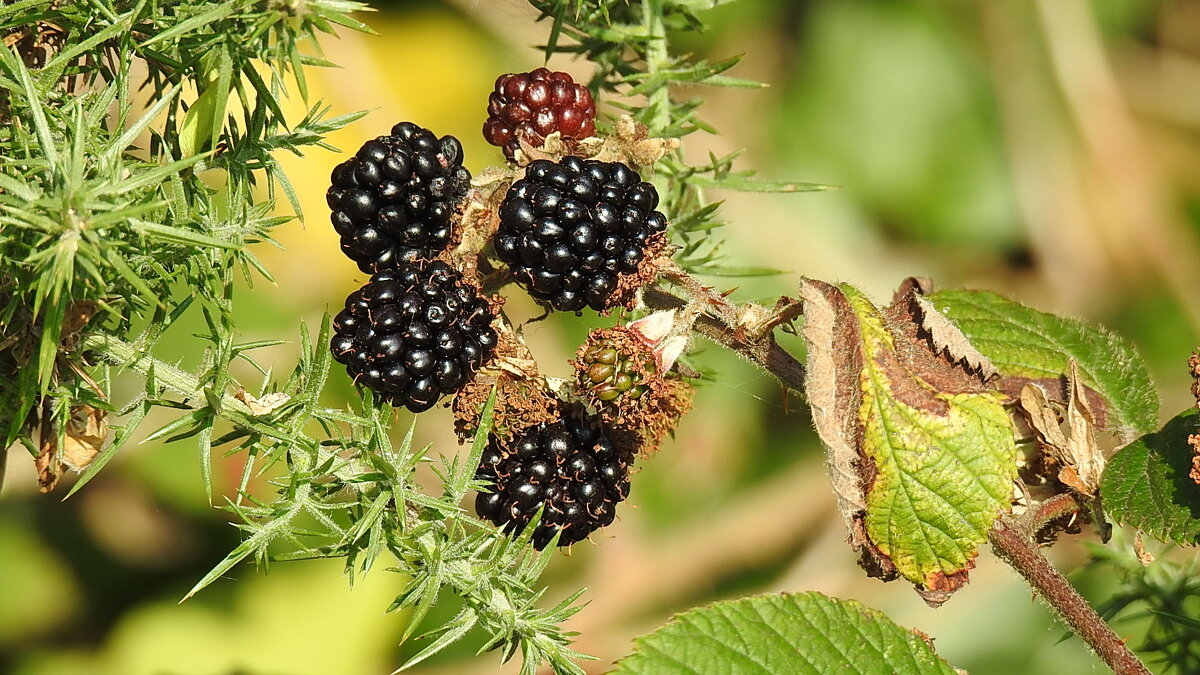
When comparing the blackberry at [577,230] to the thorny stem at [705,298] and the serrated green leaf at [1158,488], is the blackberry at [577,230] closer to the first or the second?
the thorny stem at [705,298]

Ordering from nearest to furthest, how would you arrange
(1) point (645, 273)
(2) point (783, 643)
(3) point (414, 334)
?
(3) point (414, 334) < (1) point (645, 273) < (2) point (783, 643)

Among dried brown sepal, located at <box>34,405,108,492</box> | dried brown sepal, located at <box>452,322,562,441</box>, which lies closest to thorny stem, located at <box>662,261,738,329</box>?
dried brown sepal, located at <box>452,322,562,441</box>

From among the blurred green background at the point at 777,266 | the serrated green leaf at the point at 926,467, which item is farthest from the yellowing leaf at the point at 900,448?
the blurred green background at the point at 777,266

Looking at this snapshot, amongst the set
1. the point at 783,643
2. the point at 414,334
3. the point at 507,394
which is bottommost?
the point at 783,643

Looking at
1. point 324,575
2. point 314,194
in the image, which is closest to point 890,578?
point 324,575

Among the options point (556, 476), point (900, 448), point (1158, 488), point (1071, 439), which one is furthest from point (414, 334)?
point (1158, 488)

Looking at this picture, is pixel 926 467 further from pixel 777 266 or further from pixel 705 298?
pixel 777 266

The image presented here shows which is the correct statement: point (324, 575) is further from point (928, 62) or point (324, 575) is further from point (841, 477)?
point (928, 62)
